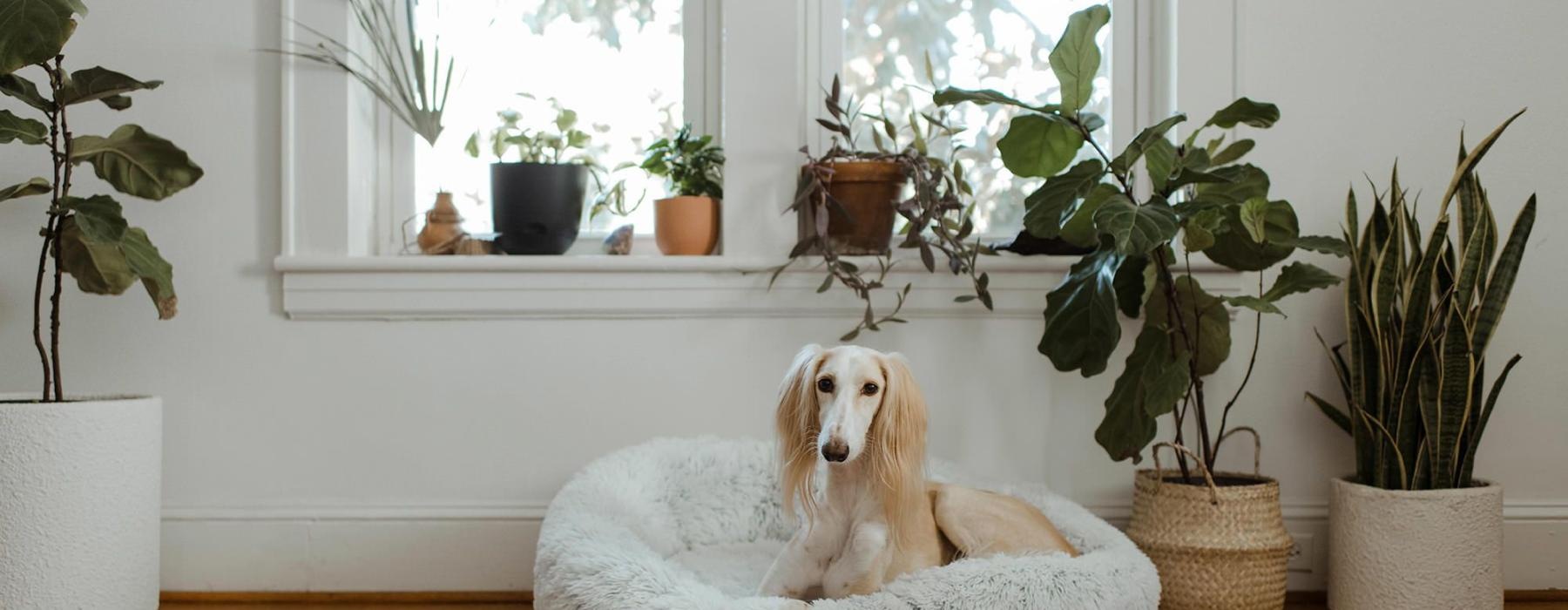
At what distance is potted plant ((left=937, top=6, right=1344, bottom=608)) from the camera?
189 cm

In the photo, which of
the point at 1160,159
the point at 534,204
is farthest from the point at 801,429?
the point at 534,204

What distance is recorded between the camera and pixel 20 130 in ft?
6.30

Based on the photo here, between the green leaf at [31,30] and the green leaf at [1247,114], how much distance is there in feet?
6.30

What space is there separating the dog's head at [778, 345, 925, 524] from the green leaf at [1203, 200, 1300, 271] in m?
0.75

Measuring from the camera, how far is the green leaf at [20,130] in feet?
6.26

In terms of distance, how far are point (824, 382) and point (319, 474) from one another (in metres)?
1.30

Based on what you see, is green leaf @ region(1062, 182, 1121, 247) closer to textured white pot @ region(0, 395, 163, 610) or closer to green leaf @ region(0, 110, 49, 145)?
textured white pot @ region(0, 395, 163, 610)

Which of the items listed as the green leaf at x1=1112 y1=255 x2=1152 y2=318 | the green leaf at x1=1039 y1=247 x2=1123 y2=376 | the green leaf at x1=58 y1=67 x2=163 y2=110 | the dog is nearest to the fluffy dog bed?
the dog

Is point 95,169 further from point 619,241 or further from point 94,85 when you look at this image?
point 619,241

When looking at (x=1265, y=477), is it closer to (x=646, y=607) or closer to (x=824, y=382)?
(x=824, y=382)

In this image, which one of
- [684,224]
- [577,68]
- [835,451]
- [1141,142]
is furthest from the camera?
[577,68]

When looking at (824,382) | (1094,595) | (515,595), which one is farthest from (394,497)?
(1094,595)

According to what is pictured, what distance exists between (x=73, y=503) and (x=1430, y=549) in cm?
238

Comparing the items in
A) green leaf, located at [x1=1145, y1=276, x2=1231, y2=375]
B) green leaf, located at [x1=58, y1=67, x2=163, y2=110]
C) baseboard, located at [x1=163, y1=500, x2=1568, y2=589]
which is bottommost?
baseboard, located at [x1=163, y1=500, x2=1568, y2=589]
